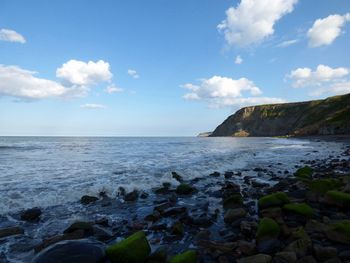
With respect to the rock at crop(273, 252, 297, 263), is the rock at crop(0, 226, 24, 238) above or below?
below

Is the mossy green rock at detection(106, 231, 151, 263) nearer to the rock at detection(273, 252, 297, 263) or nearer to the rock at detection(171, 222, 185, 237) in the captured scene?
the rock at detection(171, 222, 185, 237)

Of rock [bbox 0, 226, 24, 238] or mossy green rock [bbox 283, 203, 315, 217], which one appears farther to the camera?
mossy green rock [bbox 283, 203, 315, 217]

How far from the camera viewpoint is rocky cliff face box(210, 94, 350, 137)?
103 meters

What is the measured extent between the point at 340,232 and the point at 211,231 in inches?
149

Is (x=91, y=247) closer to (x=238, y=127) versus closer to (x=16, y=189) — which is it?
(x=16, y=189)

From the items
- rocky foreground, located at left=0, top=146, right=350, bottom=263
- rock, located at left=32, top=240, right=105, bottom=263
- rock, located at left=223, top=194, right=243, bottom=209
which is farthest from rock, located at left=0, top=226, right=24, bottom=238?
rock, located at left=223, top=194, right=243, bottom=209

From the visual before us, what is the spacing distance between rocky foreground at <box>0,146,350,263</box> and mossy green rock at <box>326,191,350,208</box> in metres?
0.03

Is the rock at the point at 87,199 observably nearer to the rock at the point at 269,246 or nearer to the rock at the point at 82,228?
the rock at the point at 82,228

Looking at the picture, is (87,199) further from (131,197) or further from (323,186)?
(323,186)

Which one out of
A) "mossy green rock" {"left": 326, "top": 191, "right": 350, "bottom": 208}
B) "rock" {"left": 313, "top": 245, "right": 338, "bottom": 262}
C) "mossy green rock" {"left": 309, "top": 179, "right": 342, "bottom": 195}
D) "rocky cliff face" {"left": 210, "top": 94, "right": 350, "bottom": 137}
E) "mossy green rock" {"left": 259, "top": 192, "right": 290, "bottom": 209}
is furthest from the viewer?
"rocky cliff face" {"left": 210, "top": 94, "right": 350, "bottom": 137}

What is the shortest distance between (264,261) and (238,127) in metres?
191

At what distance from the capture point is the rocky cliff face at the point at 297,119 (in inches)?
4048

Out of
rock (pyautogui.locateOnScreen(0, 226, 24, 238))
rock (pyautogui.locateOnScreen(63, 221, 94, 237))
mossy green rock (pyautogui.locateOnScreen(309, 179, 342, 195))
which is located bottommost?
rock (pyautogui.locateOnScreen(0, 226, 24, 238))

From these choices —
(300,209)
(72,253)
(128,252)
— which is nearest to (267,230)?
(300,209)
